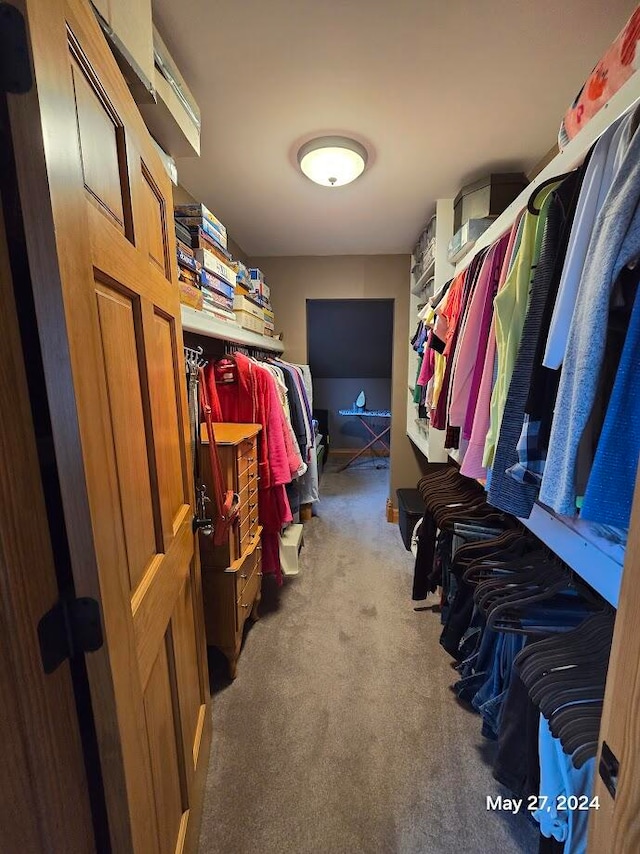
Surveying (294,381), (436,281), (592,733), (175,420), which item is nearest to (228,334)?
(294,381)

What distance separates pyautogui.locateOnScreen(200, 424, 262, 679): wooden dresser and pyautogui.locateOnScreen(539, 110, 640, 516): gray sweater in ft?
3.53

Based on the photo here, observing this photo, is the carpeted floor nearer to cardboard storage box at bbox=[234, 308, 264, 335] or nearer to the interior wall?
the interior wall

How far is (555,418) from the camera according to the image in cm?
63

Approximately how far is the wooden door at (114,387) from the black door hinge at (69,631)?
0.02 m

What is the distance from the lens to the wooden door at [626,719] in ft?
1.36

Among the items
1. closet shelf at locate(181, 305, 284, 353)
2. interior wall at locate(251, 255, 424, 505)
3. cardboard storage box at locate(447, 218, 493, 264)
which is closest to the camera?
closet shelf at locate(181, 305, 284, 353)

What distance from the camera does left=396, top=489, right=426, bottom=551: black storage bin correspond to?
2.39 meters

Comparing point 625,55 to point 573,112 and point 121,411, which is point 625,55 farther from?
point 121,411

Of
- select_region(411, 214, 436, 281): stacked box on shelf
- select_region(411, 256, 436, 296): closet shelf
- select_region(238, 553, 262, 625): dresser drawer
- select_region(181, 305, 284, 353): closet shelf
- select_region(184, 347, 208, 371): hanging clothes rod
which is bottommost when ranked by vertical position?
select_region(238, 553, 262, 625): dresser drawer

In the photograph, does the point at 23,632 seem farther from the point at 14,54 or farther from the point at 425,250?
the point at 425,250

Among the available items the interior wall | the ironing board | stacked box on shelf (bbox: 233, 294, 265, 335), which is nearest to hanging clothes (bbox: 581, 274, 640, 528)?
stacked box on shelf (bbox: 233, 294, 265, 335)

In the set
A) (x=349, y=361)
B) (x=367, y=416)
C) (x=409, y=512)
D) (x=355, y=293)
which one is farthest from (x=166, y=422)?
(x=367, y=416)

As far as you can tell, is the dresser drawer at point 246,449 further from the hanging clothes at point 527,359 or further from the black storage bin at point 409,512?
the black storage bin at point 409,512

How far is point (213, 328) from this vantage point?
4.99 ft
